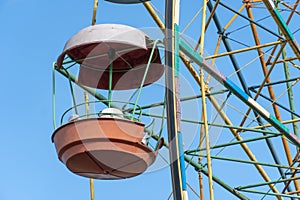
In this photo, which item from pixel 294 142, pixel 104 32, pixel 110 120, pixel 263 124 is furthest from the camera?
pixel 263 124

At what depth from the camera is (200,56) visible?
7641 millimetres

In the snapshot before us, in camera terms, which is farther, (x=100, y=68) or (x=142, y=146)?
(x=100, y=68)

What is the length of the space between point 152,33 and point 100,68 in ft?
1.90

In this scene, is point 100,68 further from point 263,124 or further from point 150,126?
point 263,124

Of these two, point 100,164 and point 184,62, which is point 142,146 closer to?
point 100,164

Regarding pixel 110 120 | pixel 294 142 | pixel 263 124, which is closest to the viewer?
pixel 110 120

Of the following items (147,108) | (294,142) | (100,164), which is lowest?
(100,164)

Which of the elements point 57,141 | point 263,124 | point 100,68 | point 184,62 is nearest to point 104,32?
point 100,68

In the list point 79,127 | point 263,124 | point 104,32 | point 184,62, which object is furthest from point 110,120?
point 263,124

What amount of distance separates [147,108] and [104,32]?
2641mm

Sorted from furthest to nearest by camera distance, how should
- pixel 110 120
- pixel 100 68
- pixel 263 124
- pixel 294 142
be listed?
pixel 263 124, pixel 294 142, pixel 100 68, pixel 110 120

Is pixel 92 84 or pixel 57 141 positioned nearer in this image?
pixel 57 141

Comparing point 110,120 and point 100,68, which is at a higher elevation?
point 100,68

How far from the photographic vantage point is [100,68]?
7.62m
